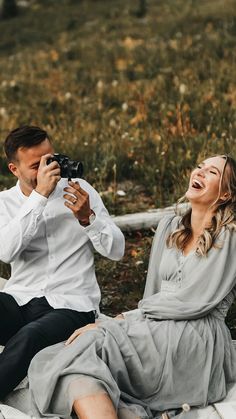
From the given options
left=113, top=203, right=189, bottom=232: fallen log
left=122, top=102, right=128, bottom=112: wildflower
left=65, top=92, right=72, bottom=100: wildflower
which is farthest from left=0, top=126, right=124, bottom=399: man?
left=65, top=92, right=72, bottom=100: wildflower

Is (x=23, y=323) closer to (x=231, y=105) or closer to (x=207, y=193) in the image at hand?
(x=207, y=193)

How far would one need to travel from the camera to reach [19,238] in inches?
175

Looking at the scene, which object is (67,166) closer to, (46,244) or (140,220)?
(46,244)

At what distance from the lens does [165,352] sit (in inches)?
160

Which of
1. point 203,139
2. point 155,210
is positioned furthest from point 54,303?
point 203,139

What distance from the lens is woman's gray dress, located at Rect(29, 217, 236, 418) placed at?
3.91 meters

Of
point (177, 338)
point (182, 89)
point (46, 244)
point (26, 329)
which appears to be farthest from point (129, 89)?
point (177, 338)

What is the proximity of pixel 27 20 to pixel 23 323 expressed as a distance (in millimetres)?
14588

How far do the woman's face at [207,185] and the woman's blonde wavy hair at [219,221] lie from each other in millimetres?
22

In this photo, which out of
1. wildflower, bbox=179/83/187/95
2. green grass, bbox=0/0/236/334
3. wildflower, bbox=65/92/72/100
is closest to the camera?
green grass, bbox=0/0/236/334

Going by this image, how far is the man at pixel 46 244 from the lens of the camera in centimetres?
438

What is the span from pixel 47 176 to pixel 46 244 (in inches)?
17.2

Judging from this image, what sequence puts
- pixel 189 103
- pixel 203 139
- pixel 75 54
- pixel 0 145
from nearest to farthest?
pixel 203 139 → pixel 0 145 → pixel 189 103 → pixel 75 54

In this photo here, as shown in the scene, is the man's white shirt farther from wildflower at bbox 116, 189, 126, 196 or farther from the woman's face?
wildflower at bbox 116, 189, 126, 196
